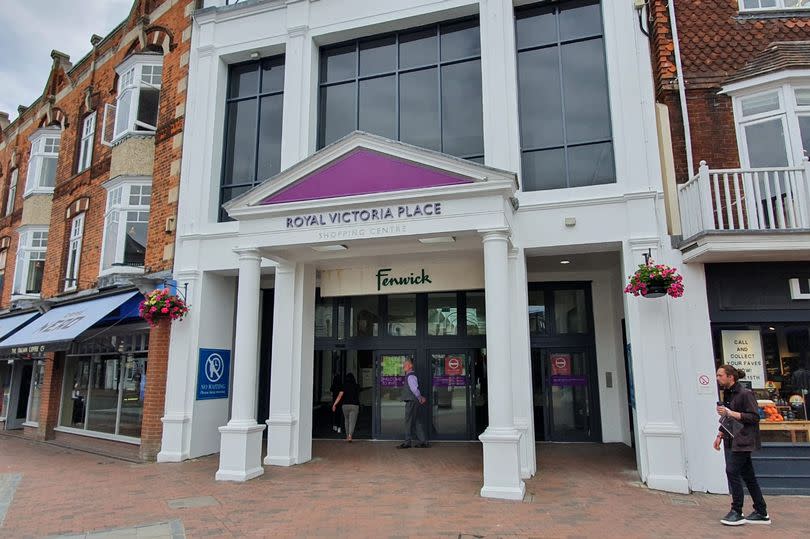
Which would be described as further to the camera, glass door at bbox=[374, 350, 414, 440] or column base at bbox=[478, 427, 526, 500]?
glass door at bbox=[374, 350, 414, 440]

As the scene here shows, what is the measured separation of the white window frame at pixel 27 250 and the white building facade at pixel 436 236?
27.3ft

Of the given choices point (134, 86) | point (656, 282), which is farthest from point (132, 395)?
point (656, 282)

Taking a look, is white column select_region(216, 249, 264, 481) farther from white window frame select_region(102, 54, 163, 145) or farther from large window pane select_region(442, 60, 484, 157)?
white window frame select_region(102, 54, 163, 145)

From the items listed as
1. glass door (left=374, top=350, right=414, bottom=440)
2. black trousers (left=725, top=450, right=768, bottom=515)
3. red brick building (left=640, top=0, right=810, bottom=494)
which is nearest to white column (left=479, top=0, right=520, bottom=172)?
red brick building (left=640, top=0, right=810, bottom=494)

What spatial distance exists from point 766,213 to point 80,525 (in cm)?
943

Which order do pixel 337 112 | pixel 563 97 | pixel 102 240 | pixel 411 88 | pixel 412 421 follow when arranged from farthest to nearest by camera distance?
pixel 102 240
pixel 337 112
pixel 412 421
pixel 411 88
pixel 563 97

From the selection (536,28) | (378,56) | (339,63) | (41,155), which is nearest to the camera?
(536,28)

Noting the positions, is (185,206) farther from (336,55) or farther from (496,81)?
(496,81)

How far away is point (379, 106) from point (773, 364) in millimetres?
7674

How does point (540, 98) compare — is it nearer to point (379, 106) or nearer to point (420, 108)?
point (420, 108)

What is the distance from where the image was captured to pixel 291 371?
364 inches

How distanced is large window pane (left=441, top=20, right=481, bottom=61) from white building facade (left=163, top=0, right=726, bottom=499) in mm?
38

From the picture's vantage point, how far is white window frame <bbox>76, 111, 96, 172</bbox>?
47.1ft

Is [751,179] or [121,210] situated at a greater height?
[121,210]
